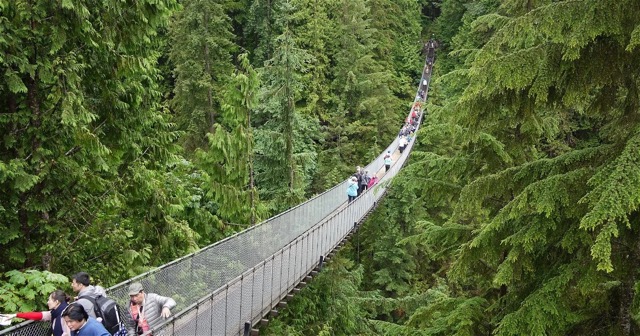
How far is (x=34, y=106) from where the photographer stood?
4754 millimetres

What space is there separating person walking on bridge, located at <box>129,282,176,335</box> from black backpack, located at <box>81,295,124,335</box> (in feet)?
1.46

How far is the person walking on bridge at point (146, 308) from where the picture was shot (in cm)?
393

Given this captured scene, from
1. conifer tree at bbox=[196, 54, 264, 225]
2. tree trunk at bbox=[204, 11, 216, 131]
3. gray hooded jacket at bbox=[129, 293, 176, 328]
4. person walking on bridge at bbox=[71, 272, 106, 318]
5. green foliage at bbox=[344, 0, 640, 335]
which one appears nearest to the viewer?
green foliage at bbox=[344, 0, 640, 335]

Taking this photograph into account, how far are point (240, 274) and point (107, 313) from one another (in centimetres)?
302

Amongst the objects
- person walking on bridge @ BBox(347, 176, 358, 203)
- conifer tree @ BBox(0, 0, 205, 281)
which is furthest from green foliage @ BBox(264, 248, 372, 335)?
conifer tree @ BBox(0, 0, 205, 281)

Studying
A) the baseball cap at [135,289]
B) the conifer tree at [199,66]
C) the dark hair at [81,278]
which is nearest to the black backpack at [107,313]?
the dark hair at [81,278]

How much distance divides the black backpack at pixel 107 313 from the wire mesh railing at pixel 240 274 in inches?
12.1

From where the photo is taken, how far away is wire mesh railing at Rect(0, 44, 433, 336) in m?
4.65

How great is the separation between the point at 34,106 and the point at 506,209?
13.4 feet

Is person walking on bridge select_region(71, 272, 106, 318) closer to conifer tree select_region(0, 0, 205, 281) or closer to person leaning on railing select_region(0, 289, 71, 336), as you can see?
person leaning on railing select_region(0, 289, 71, 336)

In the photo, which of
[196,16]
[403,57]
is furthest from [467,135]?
[403,57]

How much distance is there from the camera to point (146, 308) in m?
4.06

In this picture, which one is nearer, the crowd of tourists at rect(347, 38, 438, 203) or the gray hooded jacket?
the gray hooded jacket

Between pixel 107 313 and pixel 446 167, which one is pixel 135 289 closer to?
pixel 107 313
